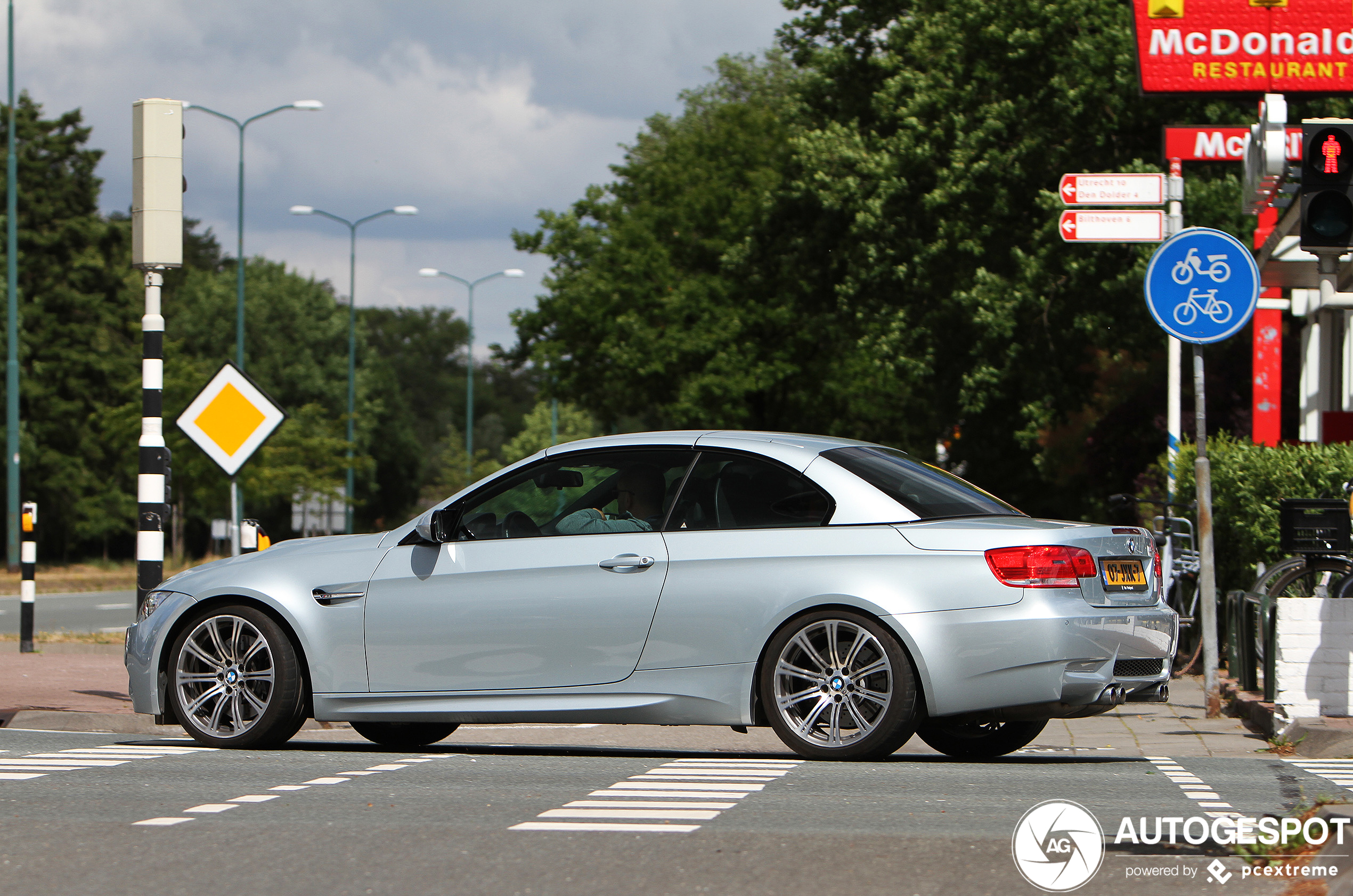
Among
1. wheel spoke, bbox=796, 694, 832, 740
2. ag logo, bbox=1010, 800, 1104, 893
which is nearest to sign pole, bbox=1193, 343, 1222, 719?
wheel spoke, bbox=796, 694, 832, 740

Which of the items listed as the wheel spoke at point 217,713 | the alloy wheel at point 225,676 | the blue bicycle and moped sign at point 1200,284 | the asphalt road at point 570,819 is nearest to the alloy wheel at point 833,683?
the asphalt road at point 570,819

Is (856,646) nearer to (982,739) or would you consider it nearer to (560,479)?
(982,739)

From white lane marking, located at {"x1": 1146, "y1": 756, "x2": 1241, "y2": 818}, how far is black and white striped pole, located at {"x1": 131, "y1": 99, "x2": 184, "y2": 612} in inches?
287

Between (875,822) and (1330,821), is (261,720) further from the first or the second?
(1330,821)

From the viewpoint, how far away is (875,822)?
607 cm

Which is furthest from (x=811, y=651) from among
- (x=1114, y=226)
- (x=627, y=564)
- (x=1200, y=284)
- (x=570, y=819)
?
(x=1114, y=226)

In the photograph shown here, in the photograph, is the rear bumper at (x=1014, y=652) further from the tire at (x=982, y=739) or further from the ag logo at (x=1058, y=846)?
Answer: the ag logo at (x=1058, y=846)

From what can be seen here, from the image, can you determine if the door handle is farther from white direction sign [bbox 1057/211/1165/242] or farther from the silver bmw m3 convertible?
white direction sign [bbox 1057/211/1165/242]

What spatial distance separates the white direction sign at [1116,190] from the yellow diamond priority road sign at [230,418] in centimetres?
664

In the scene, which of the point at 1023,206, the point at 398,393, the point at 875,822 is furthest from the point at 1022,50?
the point at 398,393

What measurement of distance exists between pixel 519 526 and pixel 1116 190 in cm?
721

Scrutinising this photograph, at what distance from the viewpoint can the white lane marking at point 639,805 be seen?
648cm

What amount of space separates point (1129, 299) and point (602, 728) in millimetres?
18512

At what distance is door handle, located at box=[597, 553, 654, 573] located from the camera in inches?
317
